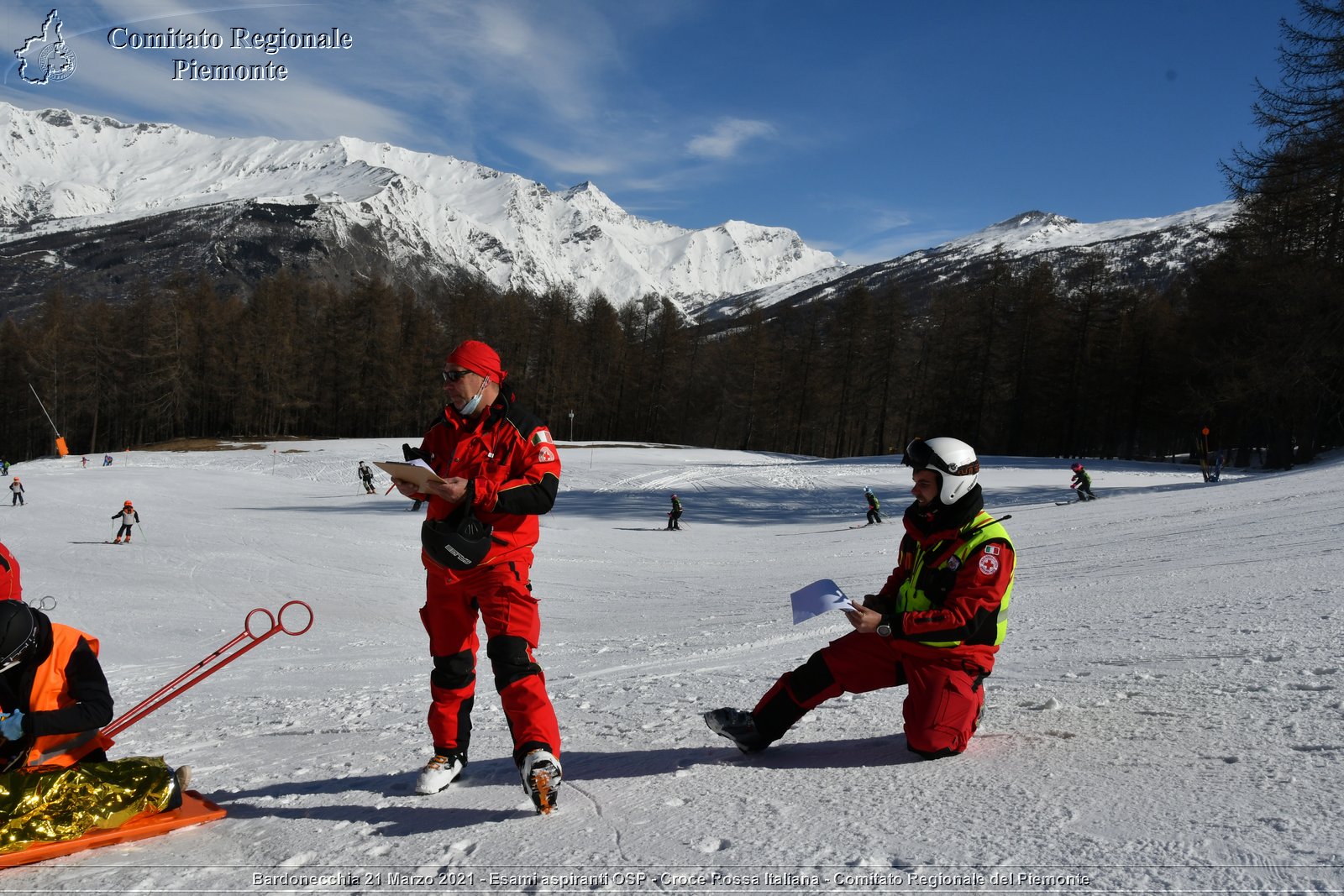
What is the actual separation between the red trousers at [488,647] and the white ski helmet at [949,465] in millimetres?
1898

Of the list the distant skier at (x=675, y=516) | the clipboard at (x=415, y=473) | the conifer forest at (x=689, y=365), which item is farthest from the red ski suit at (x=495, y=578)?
the conifer forest at (x=689, y=365)

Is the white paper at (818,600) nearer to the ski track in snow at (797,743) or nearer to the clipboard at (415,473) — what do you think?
the ski track in snow at (797,743)

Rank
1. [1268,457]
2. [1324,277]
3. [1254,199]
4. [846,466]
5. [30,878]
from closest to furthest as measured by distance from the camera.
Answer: [30,878]
[1324,277]
[1254,199]
[1268,457]
[846,466]

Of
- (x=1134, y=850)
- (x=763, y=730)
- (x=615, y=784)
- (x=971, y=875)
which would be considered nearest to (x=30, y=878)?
(x=615, y=784)

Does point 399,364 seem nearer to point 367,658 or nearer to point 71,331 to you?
point 71,331

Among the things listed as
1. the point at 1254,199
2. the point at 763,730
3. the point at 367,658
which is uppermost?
the point at 1254,199

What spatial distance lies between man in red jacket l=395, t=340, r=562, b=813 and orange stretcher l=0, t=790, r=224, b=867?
88 cm

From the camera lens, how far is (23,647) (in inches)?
128

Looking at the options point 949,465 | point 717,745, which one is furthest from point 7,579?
point 949,465

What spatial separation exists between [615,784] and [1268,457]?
37804mm

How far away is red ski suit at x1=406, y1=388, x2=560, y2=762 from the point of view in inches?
141

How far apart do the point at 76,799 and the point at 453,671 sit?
1.50 meters

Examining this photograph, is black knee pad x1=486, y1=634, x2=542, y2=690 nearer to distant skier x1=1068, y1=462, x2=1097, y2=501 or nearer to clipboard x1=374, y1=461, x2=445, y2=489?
clipboard x1=374, y1=461, x2=445, y2=489

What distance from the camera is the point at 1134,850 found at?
2.45 metres
